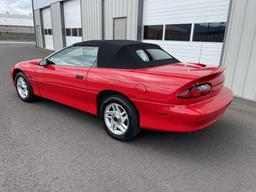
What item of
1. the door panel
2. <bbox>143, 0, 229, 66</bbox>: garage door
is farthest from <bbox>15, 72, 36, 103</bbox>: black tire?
<bbox>143, 0, 229, 66</bbox>: garage door

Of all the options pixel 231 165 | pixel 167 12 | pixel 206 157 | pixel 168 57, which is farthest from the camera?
pixel 167 12

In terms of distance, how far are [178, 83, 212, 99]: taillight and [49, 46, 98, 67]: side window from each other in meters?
1.62

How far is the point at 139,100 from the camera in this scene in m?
2.52

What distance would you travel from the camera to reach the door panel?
3.20 meters

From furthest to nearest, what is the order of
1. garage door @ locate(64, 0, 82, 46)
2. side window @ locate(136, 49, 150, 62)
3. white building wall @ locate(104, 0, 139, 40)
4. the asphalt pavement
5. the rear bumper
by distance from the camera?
garage door @ locate(64, 0, 82, 46)
white building wall @ locate(104, 0, 139, 40)
side window @ locate(136, 49, 150, 62)
the rear bumper
the asphalt pavement

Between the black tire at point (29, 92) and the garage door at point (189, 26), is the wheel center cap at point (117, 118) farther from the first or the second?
the garage door at point (189, 26)

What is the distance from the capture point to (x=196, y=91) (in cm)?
234

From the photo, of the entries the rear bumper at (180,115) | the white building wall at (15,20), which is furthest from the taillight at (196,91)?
the white building wall at (15,20)

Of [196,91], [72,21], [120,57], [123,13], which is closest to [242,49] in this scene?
[196,91]

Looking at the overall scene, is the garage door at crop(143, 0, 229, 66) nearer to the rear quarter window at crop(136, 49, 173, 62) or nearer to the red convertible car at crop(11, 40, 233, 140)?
the rear quarter window at crop(136, 49, 173, 62)

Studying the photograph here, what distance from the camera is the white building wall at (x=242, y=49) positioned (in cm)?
479

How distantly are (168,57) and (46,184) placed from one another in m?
2.83

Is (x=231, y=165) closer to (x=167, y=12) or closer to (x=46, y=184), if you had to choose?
(x=46, y=184)

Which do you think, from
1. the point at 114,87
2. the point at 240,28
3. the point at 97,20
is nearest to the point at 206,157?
the point at 114,87
